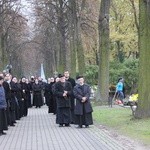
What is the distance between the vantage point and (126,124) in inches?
739

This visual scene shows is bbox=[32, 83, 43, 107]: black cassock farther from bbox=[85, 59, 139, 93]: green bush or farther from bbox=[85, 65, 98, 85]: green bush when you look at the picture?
bbox=[85, 65, 98, 85]: green bush

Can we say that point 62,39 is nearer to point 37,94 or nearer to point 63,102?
point 37,94

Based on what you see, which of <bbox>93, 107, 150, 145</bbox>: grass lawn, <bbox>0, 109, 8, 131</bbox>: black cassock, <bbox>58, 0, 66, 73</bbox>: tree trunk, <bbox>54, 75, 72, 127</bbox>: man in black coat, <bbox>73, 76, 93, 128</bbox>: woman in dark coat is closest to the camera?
<bbox>93, 107, 150, 145</bbox>: grass lawn

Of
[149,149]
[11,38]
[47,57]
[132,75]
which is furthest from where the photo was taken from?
[47,57]

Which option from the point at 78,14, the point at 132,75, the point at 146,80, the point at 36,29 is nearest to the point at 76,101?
the point at 146,80

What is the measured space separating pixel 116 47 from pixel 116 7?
8.40 meters

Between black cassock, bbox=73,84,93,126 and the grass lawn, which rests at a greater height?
black cassock, bbox=73,84,93,126

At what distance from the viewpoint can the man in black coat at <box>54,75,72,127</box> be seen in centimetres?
1995

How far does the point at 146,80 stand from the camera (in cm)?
1969

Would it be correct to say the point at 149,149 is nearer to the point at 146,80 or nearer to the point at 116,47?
the point at 146,80

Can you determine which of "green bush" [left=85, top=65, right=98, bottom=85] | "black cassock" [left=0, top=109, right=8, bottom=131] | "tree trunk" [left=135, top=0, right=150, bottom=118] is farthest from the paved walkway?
"green bush" [left=85, top=65, right=98, bottom=85]

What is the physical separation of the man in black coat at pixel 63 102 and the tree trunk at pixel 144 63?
2.65 m

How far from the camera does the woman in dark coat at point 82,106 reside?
19109 mm

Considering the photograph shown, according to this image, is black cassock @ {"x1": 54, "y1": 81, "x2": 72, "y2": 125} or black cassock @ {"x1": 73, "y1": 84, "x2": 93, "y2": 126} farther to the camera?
black cassock @ {"x1": 54, "y1": 81, "x2": 72, "y2": 125}
